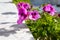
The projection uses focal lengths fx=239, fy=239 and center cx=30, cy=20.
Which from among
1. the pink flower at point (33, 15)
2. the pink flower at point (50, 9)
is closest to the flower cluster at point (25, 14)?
the pink flower at point (33, 15)

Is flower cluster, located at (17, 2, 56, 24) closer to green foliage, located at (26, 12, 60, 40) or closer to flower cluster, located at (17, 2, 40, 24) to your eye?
flower cluster, located at (17, 2, 40, 24)

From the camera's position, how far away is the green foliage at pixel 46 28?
4078 millimetres

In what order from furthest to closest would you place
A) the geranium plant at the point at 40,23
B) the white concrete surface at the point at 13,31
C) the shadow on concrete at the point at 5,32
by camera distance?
the geranium plant at the point at 40,23
the shadow on concrete at the point at 5,32
the white concrete surface at the point at 13,31

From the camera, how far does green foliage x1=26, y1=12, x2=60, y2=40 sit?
4078 mm

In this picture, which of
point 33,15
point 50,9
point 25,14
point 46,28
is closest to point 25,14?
point 25,14

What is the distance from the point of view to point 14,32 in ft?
13.3

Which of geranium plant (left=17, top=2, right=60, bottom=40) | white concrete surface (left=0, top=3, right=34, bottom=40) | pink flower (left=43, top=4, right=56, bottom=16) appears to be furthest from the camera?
pink flower (left=43, top=4, right=56, bottom=16)

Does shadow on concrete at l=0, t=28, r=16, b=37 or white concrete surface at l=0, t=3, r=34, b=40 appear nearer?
white concrete surface at l=0, t=3, r=34, b=40

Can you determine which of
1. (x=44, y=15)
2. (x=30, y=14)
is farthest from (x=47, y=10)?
(x=30, y=14)

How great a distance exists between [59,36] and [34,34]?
0.43 metres

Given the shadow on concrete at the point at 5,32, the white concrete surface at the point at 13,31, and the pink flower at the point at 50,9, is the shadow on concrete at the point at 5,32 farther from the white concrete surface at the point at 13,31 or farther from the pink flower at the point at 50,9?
the pink flower at the point at 50,9

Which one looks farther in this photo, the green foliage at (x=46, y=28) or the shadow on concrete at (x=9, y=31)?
the green foliage at (x=46, y=28)

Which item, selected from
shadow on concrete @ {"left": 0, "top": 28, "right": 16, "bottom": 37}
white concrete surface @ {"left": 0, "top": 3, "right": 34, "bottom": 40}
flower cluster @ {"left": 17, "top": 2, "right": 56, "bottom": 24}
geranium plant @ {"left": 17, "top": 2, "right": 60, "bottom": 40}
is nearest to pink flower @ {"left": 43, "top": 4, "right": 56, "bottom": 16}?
geranium plant @ {"left": 17, "top": 2, "right": 60, "bottom": 40}

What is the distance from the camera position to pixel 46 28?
4113 millimetres
